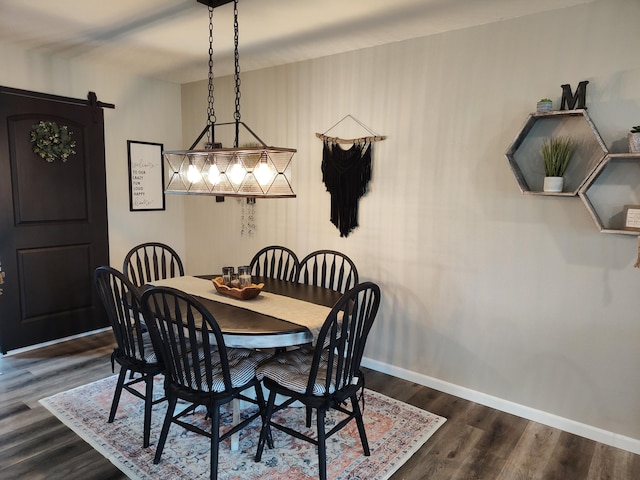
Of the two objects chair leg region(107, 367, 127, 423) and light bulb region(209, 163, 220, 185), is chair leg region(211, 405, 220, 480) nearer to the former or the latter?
A: chair leg region(107, 367, 127, 423)

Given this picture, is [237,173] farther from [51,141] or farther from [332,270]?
[51,141]

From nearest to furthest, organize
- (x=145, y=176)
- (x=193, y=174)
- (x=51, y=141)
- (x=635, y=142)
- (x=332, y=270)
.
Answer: (x=635, y=142) < (x=193, y=174) < (x=332, y=270) < (x=51, y=141) < (x=145, y=176)

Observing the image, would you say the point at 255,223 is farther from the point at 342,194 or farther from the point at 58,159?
the point at 58,159

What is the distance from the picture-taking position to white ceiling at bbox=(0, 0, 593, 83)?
2.56m

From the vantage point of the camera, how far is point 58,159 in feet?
12.4

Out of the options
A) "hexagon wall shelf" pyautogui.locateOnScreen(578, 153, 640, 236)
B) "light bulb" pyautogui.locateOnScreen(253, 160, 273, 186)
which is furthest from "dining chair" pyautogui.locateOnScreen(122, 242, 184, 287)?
"hexagon wall shelf" pyautogui.locateOnScreen(578, 153, 640, 236)

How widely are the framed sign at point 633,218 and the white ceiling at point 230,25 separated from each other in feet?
3.79

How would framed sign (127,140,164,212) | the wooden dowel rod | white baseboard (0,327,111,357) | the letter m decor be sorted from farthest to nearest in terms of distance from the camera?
1. framed sign (127,140,164,212)
2. white baseboard (0,327,111,357)
3. the wooden dowel rod
4. the letter m decor

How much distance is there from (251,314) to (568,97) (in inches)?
83.0

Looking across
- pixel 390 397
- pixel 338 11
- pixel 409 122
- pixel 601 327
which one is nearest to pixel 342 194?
pixel 409 122

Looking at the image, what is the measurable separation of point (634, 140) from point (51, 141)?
Answer: 4089 mm

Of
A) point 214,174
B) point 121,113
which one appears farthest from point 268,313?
point 121,113

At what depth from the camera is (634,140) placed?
7.22 ft

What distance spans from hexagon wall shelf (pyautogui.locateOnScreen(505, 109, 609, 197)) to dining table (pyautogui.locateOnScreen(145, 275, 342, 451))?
137 cm
